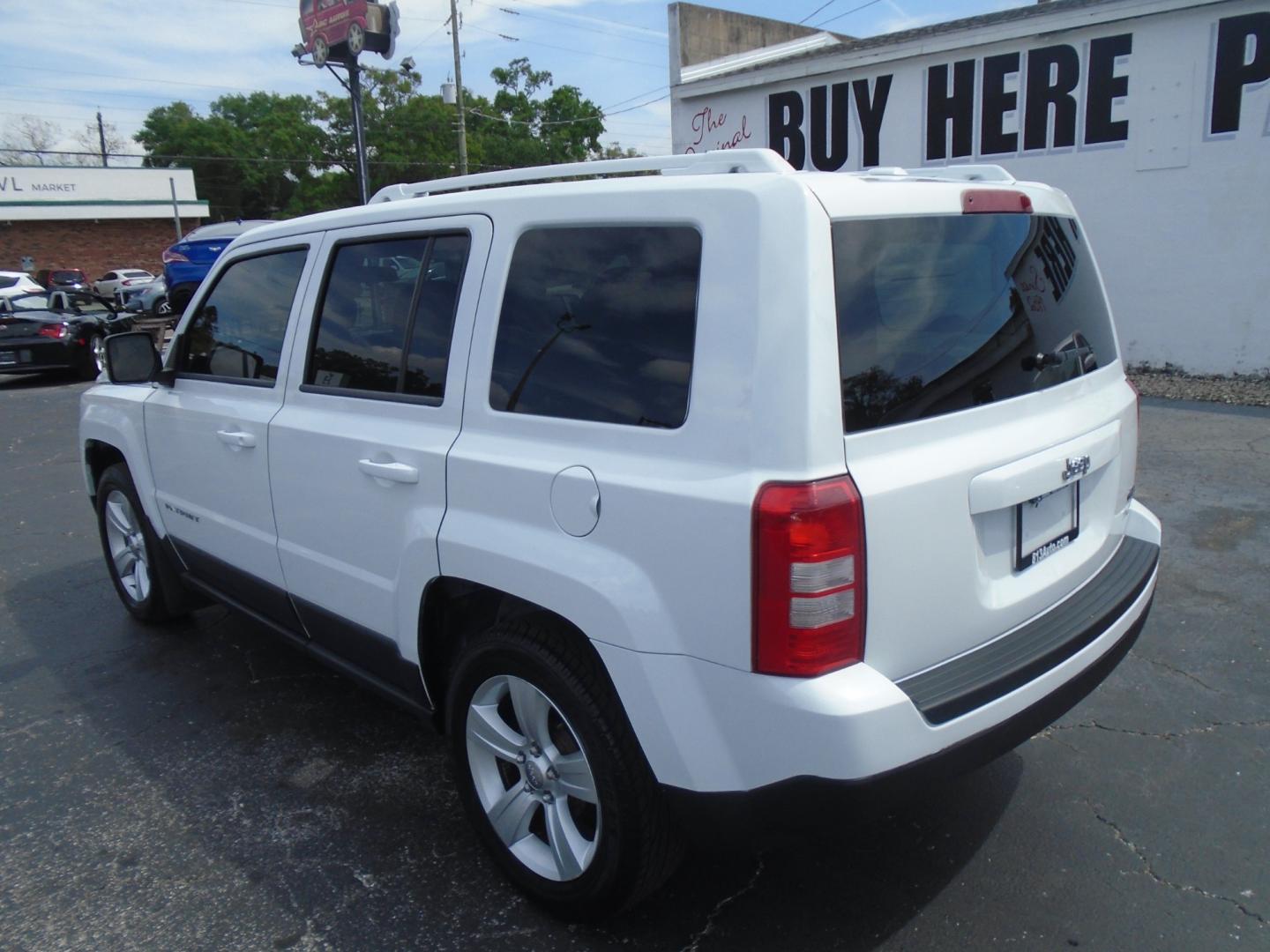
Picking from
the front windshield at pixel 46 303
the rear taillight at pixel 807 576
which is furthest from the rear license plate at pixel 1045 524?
the front windshield at pixel 46 303

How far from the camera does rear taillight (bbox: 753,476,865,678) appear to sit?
1950 millimetres

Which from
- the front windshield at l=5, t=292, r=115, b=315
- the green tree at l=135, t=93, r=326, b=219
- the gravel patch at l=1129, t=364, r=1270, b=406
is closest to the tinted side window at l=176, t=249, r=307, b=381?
the gravel patch at l=1129, t=364, r=1270, b=406

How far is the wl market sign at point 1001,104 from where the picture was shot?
9.73 metres

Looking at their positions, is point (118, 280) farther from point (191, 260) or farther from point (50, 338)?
point (50, 338)

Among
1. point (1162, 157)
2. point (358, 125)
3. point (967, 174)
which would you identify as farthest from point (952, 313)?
point (358, 125)

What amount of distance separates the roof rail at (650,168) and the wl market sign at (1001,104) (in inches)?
378

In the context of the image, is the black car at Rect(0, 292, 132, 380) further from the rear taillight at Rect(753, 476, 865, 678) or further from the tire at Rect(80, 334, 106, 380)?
the rear taillight at Rect(753, 476, 865, 678)

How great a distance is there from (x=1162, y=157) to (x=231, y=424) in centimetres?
1033

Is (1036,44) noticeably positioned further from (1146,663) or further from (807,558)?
(807,558)

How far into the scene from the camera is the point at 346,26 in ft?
61.0

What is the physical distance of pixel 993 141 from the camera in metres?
11.5

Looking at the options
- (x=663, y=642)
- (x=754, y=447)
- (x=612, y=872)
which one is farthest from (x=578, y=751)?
(x=754, y=447)

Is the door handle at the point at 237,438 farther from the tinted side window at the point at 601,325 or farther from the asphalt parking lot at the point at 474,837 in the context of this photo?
the tinted side window at the point at 601,325

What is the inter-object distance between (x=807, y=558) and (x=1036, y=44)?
11.2 metres
